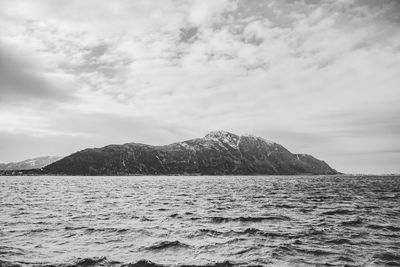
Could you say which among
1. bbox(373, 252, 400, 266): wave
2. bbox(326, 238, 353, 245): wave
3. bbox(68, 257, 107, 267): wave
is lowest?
bbox(68, 257, 107, 267): wave

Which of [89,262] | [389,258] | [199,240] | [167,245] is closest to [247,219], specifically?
[199,240]

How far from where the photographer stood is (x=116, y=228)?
972 inches

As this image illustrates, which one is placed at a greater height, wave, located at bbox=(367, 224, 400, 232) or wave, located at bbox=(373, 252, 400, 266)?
wave, located at bbox=(367, 224, 400, 232)

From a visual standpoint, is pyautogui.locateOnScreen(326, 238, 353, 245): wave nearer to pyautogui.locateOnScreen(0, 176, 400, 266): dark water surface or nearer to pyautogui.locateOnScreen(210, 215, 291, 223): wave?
pyautogui.locateOnScreen(0, 176, 400, 266): dark water surface

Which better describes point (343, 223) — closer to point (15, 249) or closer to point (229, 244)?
point (229, 244)

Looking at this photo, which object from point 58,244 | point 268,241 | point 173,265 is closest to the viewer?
point 173,265

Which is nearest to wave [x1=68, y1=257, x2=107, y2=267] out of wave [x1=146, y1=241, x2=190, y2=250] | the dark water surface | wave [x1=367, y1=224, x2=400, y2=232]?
the dark water surface

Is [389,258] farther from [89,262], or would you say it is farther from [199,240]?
[89,262]

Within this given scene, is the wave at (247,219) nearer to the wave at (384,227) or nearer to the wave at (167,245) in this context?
the wave at (384,227)

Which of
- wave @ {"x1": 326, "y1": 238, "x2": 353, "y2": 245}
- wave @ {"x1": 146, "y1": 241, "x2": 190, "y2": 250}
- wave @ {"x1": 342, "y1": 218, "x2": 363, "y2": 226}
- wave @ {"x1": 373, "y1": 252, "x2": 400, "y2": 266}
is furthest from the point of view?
wave @ {"x1": 342, "y1": 218, "x2": 363, "y2": 226}

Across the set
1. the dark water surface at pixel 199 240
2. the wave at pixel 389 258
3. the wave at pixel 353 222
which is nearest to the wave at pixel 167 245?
the dark water surface at pixel 199 240

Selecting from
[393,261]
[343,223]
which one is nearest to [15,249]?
[393,261]

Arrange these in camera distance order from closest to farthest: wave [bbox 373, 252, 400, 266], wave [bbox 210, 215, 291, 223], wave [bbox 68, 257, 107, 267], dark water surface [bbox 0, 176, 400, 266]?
1. wave [bbox 68, 257, 107, 267]
2. wave [bbox 373, 252, 400, 266]
3. dark water surface [bbox 0, 176, 400, 266]
4. wave [bbox 210, 215, 291, 223]

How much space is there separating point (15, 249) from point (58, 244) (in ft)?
7.48
